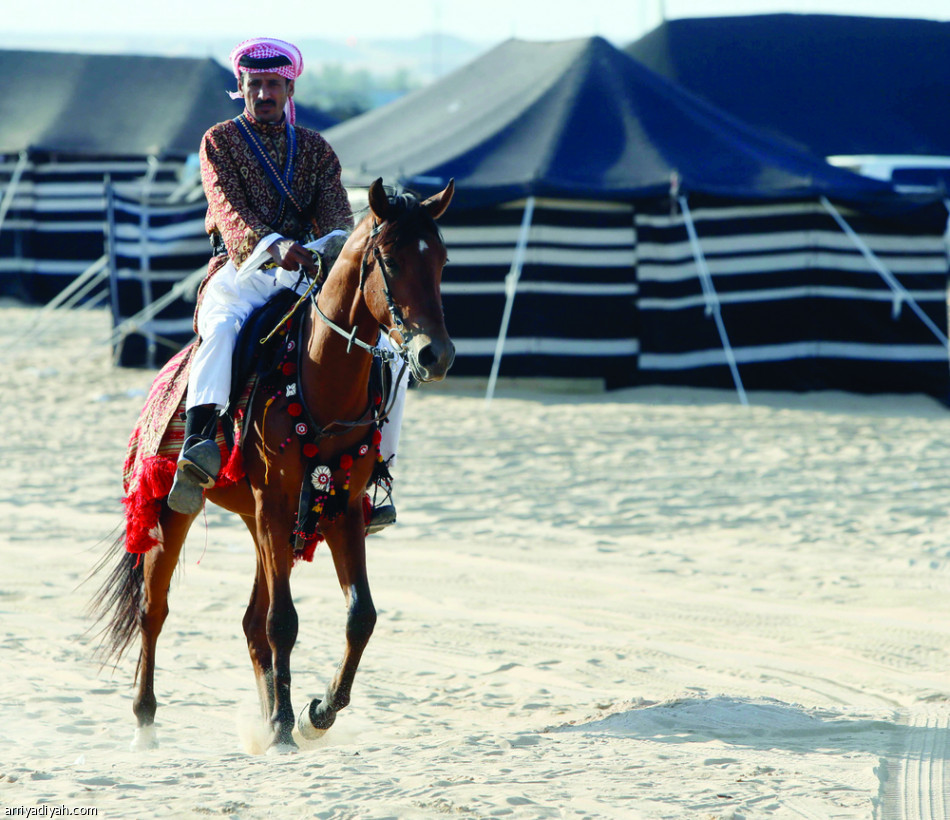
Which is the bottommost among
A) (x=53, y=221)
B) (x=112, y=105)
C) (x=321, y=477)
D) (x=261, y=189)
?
(x=321, y=477)

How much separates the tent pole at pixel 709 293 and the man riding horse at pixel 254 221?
8.99 m

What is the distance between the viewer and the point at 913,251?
13969mm

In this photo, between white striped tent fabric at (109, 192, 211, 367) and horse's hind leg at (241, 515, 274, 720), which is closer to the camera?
horse's hind leg at (241, 515, 274, 720)

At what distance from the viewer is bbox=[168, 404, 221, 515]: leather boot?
456cm

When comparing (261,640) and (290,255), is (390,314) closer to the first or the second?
(290,255)

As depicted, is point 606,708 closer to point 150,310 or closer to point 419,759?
point 419,759

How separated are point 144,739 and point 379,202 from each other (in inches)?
92.2

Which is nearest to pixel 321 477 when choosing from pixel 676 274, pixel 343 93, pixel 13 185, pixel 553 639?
pixel 553 639

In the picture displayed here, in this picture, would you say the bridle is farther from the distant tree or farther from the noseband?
the distant tree

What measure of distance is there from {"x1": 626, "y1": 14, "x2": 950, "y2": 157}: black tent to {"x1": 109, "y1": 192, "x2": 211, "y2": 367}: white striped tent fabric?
11899 mm

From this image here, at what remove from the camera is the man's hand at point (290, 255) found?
4562 millimetres

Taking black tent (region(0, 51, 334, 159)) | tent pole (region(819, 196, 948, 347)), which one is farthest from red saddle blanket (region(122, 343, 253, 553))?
black tent (region(0, 51, 334, 159))

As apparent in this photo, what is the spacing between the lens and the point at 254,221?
476 centimetres

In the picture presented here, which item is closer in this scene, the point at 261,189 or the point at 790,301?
the point at 261,189
